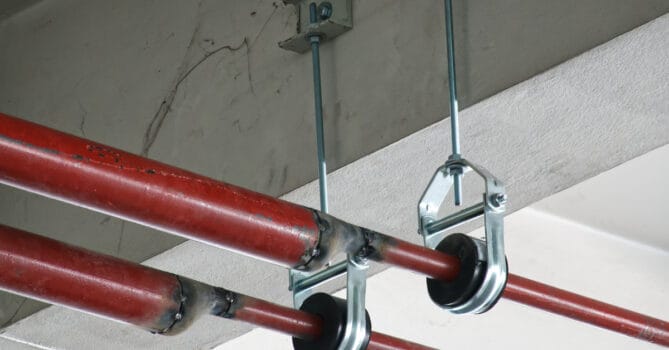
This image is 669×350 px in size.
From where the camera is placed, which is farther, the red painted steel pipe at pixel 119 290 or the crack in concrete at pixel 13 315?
the crack in concrete at pixel 13 315

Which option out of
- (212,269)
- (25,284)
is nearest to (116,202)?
(25,284)

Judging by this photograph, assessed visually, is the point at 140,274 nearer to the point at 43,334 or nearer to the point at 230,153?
the point at 230,153

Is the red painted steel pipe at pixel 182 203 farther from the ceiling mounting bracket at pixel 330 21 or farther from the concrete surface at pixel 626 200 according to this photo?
the concrete surface at pixel 626 200

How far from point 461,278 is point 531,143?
611 mm

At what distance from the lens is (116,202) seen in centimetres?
100

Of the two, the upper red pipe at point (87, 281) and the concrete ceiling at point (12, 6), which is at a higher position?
the concrete ceiling at point (12, 6)

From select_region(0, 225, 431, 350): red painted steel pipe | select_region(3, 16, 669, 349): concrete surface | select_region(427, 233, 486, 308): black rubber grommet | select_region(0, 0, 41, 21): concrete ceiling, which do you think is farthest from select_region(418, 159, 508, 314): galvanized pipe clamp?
select_region(0, 0, 41, 21): concrete ceiling

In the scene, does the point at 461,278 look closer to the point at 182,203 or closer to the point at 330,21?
the point at 182,203

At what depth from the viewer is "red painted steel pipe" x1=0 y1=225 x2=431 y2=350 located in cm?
105

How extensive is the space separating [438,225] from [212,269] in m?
0.96

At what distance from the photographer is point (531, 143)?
1.82 meters

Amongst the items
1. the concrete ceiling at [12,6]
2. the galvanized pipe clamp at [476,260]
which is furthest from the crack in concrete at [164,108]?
the galvanized pipe clamp at [476,260]

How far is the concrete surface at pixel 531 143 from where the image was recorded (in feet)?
5.31

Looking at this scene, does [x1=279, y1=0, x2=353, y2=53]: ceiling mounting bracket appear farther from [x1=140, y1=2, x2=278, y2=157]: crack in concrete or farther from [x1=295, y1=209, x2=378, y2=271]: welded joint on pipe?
[x1=295, y1=209, x2=378, y2=271]: welded joint on pipe
